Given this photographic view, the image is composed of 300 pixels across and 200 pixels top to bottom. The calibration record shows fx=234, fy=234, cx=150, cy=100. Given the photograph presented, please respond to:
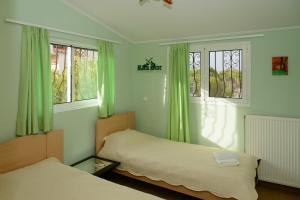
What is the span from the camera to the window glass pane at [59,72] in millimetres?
3135

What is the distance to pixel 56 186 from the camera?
7.23ft

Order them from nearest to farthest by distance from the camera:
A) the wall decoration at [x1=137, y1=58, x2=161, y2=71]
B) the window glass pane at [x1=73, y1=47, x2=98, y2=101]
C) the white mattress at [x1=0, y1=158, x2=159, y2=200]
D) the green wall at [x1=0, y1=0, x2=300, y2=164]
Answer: the white mattress at [x1=0, y1=158, x2=159, y2=200] < the green wall at [x1=0, y1=0, x2=300, y2=164] < the window glass pane at [x1=73, y1=47, x2=98, y2=101] < the wall decoration at [x1=137, y1=58, x2=161, y2=71]

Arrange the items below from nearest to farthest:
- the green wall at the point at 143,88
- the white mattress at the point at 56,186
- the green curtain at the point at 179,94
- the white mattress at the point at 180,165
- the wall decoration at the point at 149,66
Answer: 1. the white mattress at the point at 56,186
2. the white mattress at the point at 180,165
3. the green wall at the point at 143,88
4. the green curtain at the point at 179,94
5. the wall decoration at the point at 149,66

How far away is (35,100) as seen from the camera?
8.98ft

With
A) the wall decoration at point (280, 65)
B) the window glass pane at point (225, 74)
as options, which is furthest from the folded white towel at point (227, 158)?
the wall decoration at point (280, 65)

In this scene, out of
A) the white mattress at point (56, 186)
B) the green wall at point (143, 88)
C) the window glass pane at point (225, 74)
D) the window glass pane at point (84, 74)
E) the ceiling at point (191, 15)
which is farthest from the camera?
the window glass pane at point (225, 74)

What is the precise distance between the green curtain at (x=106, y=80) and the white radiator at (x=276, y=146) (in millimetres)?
2137

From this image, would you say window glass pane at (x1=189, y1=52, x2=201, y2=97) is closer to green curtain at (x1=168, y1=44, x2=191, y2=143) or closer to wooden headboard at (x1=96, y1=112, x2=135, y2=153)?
green curtain at (x1=168, y1=44, x2=191, y2=143)

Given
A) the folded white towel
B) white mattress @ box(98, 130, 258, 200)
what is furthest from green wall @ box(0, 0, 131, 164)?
the folded white towel

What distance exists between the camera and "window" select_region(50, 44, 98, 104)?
3.17 metres

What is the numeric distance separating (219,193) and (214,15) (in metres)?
2.21

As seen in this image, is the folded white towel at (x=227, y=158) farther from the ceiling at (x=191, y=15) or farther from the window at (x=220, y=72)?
the ceiling at (x=191, y=15)

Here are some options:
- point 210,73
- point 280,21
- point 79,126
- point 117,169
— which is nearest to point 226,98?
point 210,73

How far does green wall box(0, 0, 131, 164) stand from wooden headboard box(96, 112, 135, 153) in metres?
0.11
